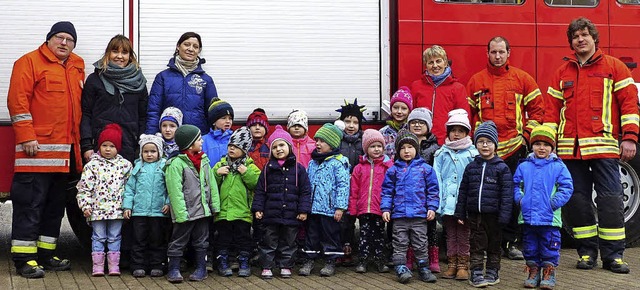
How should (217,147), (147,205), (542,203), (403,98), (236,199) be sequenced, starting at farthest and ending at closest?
1. (403,98)
2. (217,147)
3. (236,199)
4. (147,205)
5. (542,203)

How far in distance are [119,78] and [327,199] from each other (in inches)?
83.5

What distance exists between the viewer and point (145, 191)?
7719mm

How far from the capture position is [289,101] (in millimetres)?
8734

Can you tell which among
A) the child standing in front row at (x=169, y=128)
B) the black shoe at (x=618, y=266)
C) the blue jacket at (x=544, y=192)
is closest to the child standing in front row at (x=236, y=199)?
the child standing in front row at (x=169, y=128)

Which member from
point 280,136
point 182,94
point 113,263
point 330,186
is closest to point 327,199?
point 330,186

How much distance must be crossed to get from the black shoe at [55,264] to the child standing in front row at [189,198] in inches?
42.1

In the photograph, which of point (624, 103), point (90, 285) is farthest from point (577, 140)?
point (90, 285)

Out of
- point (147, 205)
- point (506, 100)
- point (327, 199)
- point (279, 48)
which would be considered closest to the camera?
point (147, 205)

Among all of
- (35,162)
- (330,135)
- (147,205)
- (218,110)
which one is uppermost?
(218,110)

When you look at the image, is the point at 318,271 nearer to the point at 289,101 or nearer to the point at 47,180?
the point at 289,101

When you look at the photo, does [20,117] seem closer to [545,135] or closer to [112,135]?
[112,135]

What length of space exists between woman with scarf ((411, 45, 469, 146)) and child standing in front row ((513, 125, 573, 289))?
45.0 inches

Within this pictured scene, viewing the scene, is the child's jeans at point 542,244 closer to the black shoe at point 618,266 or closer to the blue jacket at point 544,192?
the blue jacket at point 544,192

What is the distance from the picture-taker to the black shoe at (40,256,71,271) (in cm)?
802
